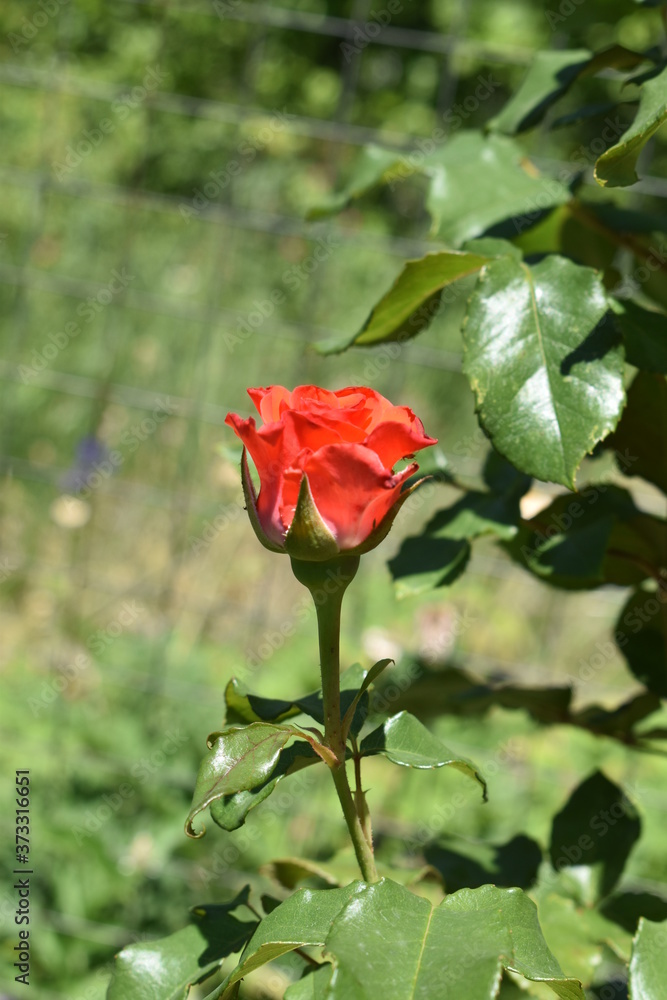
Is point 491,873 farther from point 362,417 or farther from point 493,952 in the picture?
point 362,417

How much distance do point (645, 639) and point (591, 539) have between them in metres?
0.20

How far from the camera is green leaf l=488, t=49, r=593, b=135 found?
0.85m

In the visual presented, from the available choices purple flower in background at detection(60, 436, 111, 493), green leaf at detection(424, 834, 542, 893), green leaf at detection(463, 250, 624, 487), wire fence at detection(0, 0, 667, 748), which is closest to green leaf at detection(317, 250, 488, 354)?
green leaf at detection(463, 250, 624, 487)

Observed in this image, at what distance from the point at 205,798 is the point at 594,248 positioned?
1.91ft

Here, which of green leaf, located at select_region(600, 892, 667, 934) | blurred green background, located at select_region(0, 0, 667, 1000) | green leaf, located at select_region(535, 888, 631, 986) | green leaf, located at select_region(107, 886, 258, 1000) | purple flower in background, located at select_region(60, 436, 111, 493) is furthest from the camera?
purple flower in background, located at select_region(60, 436, 111, 493)

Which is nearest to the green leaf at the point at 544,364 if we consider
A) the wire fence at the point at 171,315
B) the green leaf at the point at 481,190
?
the green leaf at the point at 481,190

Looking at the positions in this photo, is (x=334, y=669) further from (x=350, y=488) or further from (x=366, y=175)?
(x=366, y=175)

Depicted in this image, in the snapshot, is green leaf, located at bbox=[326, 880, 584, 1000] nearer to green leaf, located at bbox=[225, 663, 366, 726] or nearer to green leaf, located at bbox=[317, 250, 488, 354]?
green leaf, located at bbox=[225, 663, 366, 726]

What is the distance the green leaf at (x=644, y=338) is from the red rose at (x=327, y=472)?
0.25m

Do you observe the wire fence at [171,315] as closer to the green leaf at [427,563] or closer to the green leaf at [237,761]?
the green leaf at [427,563]

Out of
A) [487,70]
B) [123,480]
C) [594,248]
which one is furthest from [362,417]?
[487,70]

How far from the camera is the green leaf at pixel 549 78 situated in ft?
2.75

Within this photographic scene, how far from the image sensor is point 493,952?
0.47 metres

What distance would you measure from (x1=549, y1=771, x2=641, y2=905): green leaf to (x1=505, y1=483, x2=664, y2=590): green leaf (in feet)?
0.63
